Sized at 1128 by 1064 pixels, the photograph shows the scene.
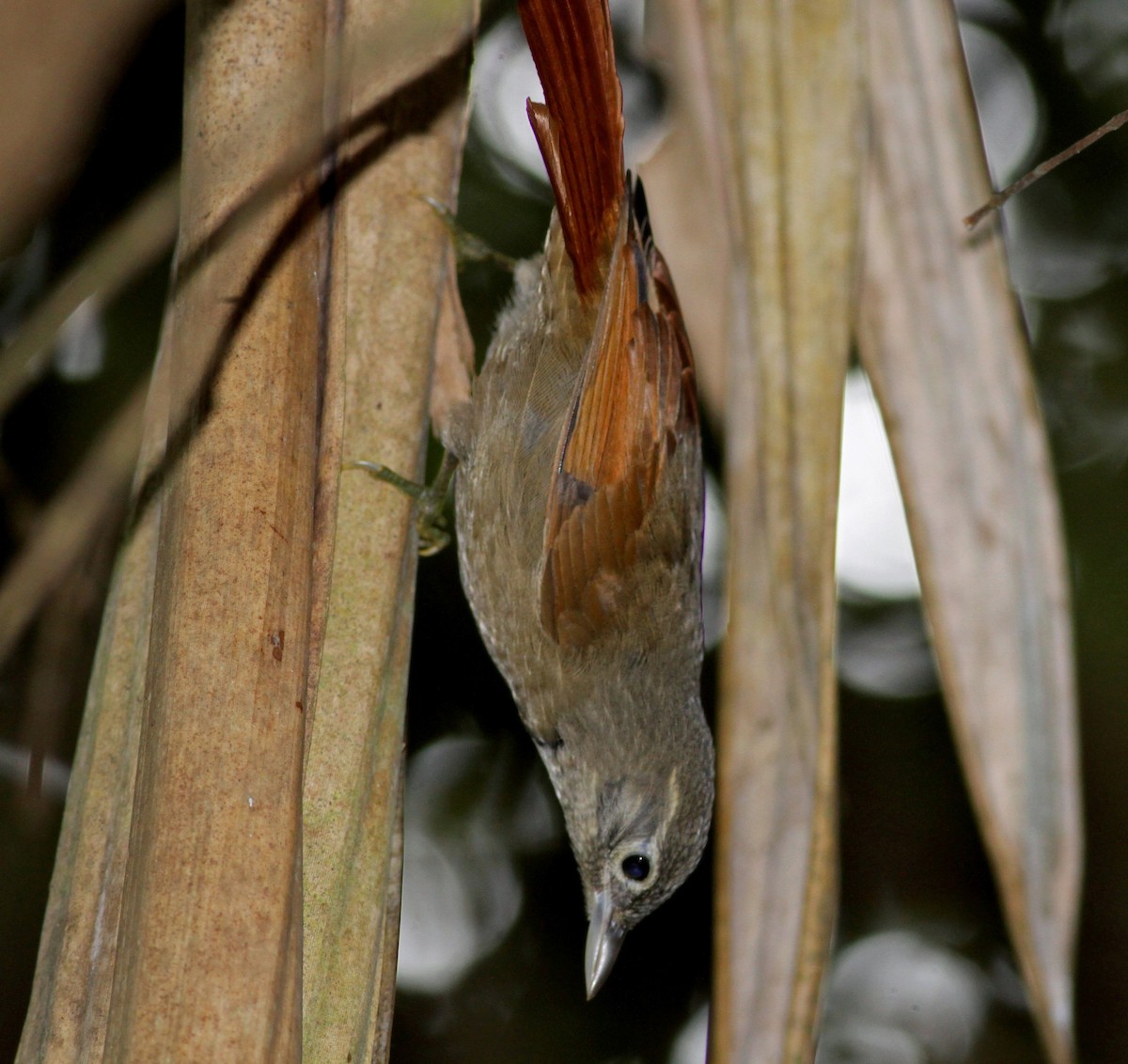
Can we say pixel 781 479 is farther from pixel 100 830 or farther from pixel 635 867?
pixel 635 867

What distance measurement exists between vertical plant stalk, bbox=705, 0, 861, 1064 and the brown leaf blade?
0.14m

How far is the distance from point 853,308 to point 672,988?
164 inches

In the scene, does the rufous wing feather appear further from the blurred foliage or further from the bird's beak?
the blurred foliage

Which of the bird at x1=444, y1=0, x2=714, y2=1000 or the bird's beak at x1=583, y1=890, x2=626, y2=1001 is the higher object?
the bird at x1=444, y1=0, x2=714, y2=1000

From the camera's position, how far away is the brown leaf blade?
1.73m

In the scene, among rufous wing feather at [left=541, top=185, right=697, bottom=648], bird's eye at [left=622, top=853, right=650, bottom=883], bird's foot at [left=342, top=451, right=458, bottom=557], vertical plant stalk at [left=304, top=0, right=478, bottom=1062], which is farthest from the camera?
bird's eye at [left=622, top=853, right=650, bottom=883]

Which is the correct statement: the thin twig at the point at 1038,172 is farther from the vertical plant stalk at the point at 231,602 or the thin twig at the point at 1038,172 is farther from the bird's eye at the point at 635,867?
the bird's eye at the point at 635,867

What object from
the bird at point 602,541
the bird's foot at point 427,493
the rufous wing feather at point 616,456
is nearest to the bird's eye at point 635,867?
the bird at point 602,541

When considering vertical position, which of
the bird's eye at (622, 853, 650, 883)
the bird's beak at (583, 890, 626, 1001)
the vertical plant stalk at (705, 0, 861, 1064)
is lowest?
the bird's beak at (583, 890, 626, 1001)

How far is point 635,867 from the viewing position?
10.0ft

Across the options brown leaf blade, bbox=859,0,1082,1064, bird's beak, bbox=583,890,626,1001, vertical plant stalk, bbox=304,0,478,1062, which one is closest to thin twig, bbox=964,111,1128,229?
brown leaf blade, bbox=859,0,1082,1064

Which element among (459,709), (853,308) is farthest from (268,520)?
(459,709)

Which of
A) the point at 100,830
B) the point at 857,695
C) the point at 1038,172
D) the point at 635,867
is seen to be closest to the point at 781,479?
the point at 1038,172

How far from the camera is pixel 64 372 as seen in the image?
4.37 m
